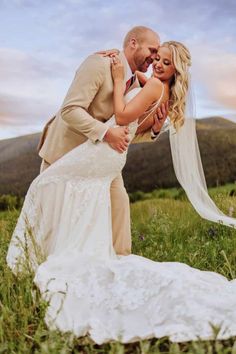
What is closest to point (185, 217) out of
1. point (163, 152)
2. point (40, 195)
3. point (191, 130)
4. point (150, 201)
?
point (150, 201)

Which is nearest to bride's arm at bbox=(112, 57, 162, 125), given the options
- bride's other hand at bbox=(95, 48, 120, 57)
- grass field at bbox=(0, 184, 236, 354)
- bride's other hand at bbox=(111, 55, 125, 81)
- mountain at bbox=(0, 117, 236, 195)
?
bride's other hand at bbox=(111, 55, 125, 81)

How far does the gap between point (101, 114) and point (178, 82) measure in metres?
0.67

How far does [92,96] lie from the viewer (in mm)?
4980

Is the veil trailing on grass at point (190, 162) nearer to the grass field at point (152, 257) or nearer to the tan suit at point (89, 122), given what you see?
the tan suit at point (89, 122)

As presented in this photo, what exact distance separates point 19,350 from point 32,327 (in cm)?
53

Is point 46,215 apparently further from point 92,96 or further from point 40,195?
point 92,96

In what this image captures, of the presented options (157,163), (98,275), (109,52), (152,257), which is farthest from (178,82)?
(157,163)

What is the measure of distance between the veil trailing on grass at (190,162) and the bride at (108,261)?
20 millimetres

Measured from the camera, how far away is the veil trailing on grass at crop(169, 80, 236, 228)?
5.55 meters

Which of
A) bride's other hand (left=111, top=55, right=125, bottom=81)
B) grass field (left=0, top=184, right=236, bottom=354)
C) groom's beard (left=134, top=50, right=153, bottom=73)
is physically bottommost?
grass field (left=0, top=184, right=236, bottom=354)

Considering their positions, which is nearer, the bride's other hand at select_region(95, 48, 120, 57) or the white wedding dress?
the white wedding dress

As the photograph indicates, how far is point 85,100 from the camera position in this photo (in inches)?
195

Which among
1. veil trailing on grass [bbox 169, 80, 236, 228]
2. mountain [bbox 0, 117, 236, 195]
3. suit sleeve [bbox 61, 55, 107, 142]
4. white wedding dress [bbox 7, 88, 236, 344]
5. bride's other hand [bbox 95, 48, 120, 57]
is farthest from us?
mountain [bbox 0, 117, 236, 195]

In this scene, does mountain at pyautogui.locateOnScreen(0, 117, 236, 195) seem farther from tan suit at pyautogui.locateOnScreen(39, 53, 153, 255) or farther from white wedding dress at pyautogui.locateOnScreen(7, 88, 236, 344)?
white wedding dress at pyautogui.locateOnScreen(7, 88, 236, 344)
